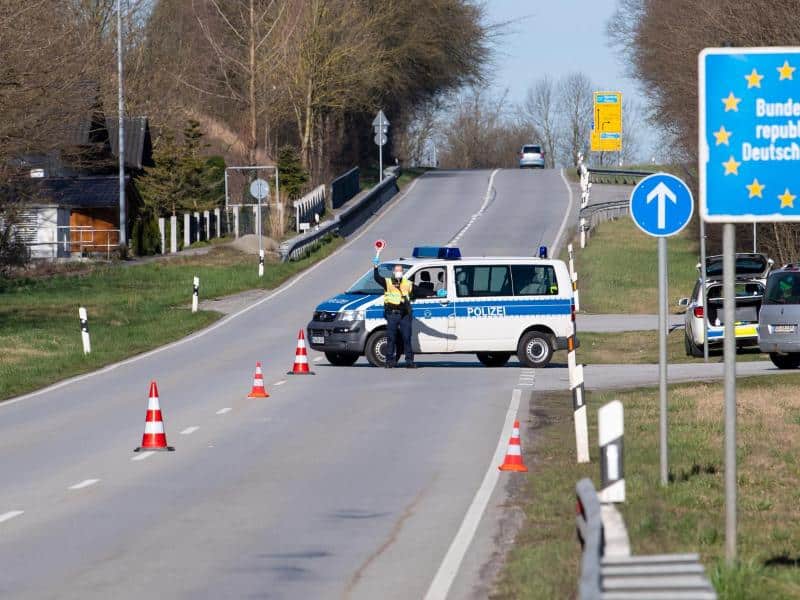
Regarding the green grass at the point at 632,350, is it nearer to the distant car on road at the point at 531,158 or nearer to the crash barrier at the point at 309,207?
the crash barrier at the point at 309,207

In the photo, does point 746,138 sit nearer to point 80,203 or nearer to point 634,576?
point 634,576

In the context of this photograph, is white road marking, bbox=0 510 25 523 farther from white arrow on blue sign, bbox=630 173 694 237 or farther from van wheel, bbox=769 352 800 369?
van wheel, bbox=769 352 800 369

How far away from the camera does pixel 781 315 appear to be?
25.6 m

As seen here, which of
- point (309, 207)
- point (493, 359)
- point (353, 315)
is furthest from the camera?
point (309, 207)

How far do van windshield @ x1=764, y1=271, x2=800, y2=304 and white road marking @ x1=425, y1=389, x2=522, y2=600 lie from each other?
33.9ft

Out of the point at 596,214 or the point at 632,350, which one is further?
the point at 596,214

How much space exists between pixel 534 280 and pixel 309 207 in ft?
116

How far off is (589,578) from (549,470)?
8.72m

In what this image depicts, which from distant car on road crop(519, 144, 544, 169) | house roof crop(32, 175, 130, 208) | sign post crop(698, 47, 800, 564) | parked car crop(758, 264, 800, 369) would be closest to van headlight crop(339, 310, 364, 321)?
parked car crop(758, 264, 800, 369)

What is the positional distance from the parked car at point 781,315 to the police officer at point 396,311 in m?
5.80

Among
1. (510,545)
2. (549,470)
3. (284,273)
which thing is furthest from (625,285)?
(510,545)

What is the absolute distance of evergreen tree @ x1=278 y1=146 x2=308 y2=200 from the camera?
68.2 meters

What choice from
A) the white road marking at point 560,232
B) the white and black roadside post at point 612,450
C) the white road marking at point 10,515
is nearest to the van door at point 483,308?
the white road marking at point 10,515

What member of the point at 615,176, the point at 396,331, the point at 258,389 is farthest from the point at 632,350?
the point at 615,176
